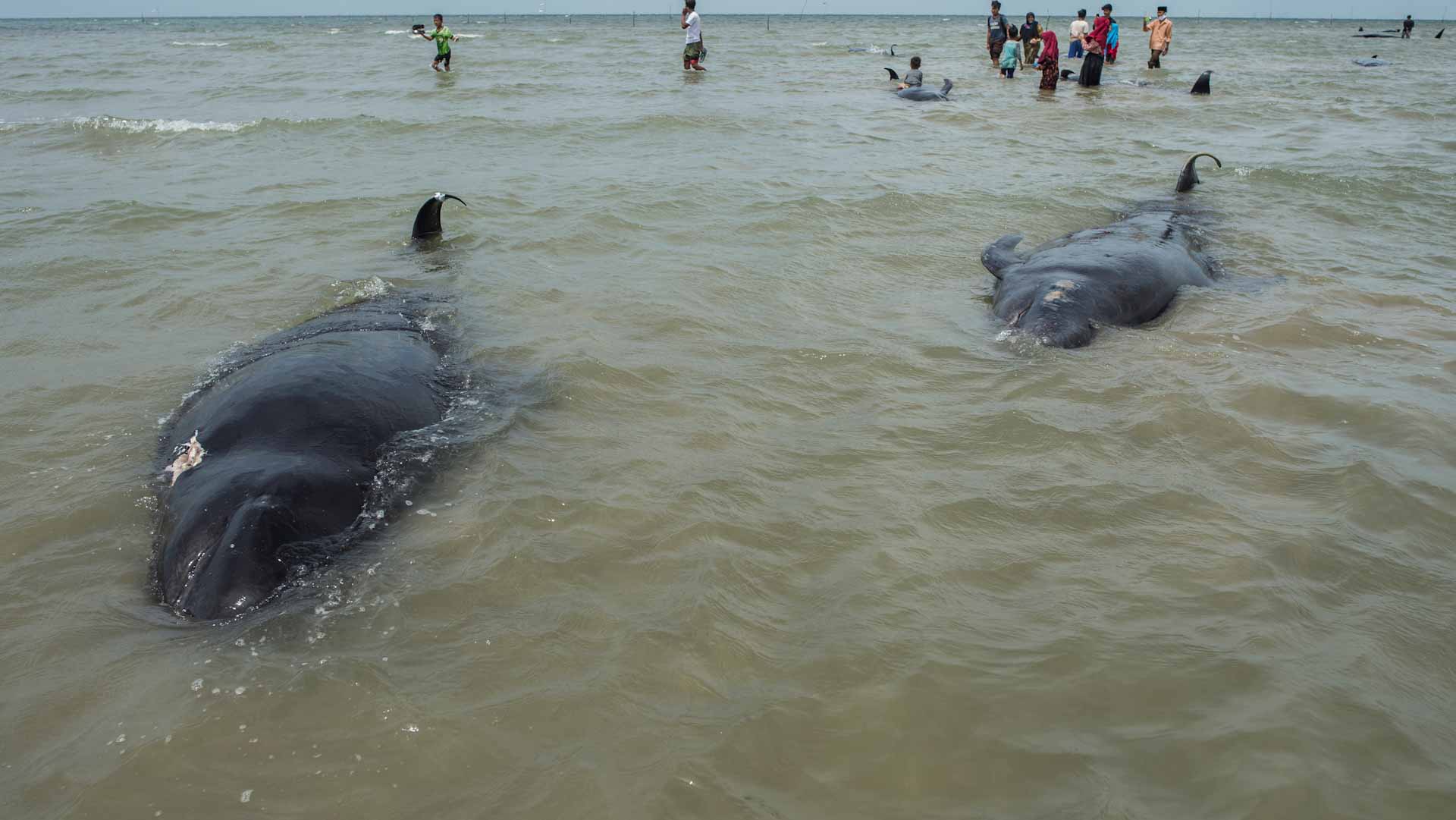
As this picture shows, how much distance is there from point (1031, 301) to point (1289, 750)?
3.89 m

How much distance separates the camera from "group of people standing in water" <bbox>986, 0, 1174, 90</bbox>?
20.9 meters

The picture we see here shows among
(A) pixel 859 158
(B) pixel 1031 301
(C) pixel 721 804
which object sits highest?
(A) pixel 859 158

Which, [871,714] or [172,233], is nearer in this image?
[871,714]

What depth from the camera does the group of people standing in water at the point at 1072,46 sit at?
2089cm

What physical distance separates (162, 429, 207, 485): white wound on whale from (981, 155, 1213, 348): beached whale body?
4624mm

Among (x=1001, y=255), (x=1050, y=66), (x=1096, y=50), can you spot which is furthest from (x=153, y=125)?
(x=1096, y=50)

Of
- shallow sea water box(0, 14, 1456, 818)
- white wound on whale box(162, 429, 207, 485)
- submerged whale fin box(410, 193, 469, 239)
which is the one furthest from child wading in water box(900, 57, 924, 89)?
white wound on whale box(162, 429, 207, 485)

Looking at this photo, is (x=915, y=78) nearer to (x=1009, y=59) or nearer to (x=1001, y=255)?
(x=1009, y=59)

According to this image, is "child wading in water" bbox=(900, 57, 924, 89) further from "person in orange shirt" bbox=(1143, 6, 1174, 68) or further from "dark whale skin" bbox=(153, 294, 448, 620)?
"dark whale skin" bbox=(153, 294, 448, 620)

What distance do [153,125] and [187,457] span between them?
13057mm

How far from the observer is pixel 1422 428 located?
429 cm

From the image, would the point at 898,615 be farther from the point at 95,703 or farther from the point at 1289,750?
the point at 95,703

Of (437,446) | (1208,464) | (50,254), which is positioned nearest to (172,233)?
(50,254)

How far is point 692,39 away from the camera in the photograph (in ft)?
79.6
